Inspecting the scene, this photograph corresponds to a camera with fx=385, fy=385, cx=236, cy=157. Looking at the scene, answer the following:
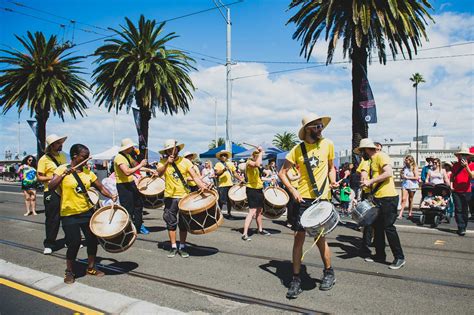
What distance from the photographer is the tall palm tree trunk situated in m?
16.1

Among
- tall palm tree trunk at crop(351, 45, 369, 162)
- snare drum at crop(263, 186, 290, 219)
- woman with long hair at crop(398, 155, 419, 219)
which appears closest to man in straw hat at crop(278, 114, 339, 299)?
snare drum at crop(263, 186, 290, 219)

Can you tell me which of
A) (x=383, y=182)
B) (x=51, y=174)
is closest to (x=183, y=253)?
(x=51, y=174)

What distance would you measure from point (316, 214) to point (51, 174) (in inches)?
201

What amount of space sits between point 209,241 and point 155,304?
366cm

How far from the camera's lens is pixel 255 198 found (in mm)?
8633

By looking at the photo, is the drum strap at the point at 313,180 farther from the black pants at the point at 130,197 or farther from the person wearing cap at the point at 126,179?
the black pants at the point at 130,197

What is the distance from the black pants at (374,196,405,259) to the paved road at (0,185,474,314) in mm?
365

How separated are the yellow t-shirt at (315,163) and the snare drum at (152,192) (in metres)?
4.72

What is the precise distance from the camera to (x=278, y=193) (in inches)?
351

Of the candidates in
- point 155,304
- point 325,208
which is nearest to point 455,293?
point 325,208

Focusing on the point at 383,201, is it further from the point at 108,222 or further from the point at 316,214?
the point at 108,222

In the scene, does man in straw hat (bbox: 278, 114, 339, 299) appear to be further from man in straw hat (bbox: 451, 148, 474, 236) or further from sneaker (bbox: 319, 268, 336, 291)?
man in straw hat (bbox: 451, 148, 474, 236)

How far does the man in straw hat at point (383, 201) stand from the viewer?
6.02 metres

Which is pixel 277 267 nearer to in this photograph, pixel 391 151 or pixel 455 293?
pixel 455 293
